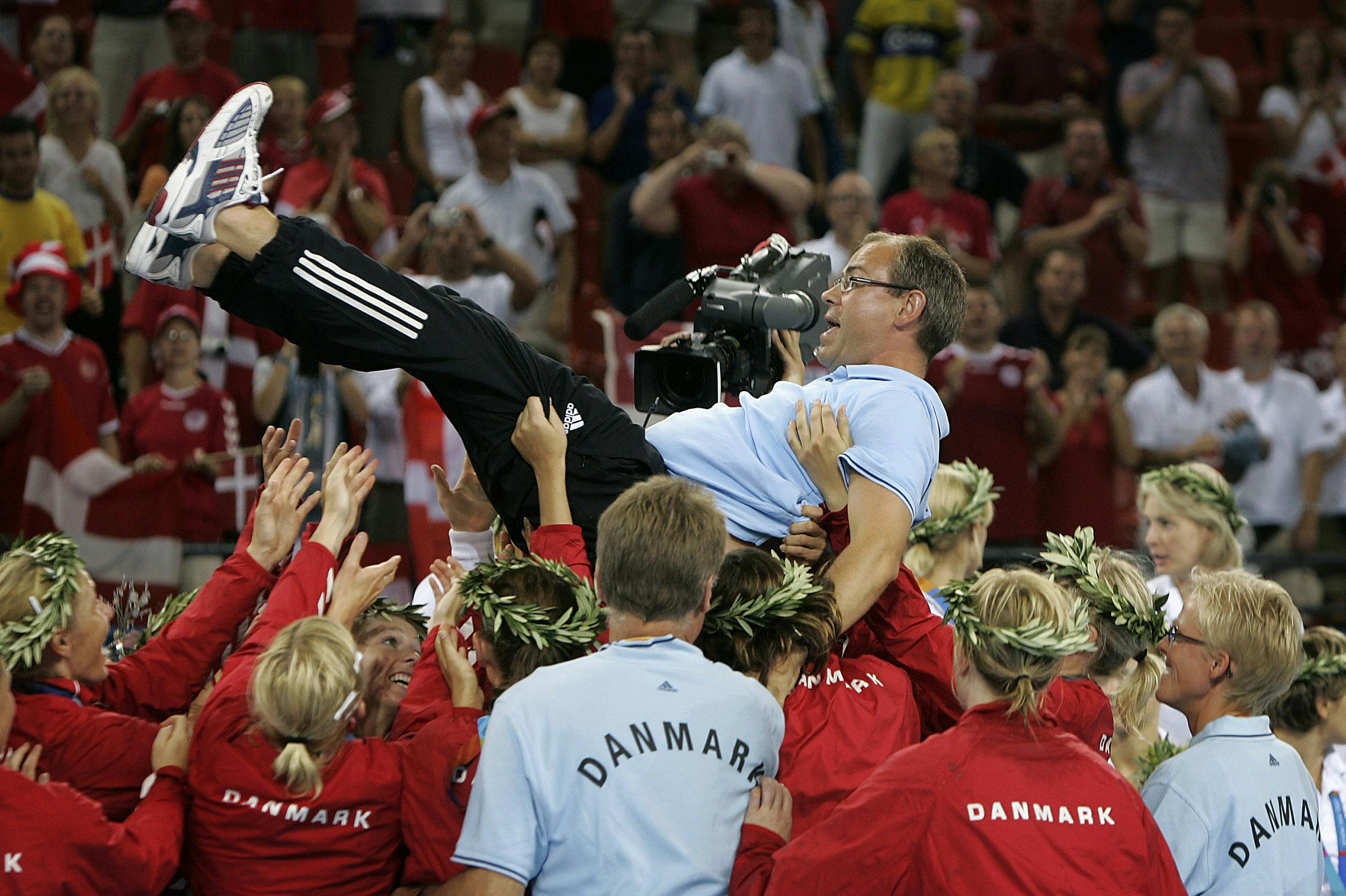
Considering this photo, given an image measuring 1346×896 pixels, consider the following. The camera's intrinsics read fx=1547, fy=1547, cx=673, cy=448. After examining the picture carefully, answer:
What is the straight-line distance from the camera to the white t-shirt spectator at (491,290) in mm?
8477

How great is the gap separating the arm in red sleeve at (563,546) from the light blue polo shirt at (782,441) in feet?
1.83

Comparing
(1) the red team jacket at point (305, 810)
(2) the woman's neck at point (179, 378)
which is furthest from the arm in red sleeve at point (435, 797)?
(2) the woman's neck at point (179, 378)

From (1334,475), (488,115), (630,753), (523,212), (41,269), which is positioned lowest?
(1334,475)

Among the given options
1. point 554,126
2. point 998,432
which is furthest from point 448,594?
point 554,126

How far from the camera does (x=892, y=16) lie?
35.0 feet

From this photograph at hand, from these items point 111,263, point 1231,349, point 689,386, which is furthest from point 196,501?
point 1231,349

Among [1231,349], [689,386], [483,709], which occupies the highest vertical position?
[689,386]

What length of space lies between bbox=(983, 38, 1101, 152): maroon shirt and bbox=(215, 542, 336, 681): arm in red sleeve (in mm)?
8625

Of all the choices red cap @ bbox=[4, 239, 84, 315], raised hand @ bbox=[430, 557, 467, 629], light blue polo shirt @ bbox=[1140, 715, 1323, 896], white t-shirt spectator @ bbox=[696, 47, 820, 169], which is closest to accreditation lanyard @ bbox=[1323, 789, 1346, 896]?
light blue polo shirt @ bbox=[1140, 715, 1323, 896]

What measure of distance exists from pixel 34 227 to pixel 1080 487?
18.6ft

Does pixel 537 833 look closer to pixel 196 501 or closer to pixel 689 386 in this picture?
pixel 689 386

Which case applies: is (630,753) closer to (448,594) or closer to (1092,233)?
(448,594)

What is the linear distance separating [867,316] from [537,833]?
1.88m

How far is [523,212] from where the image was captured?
30.5 ft
